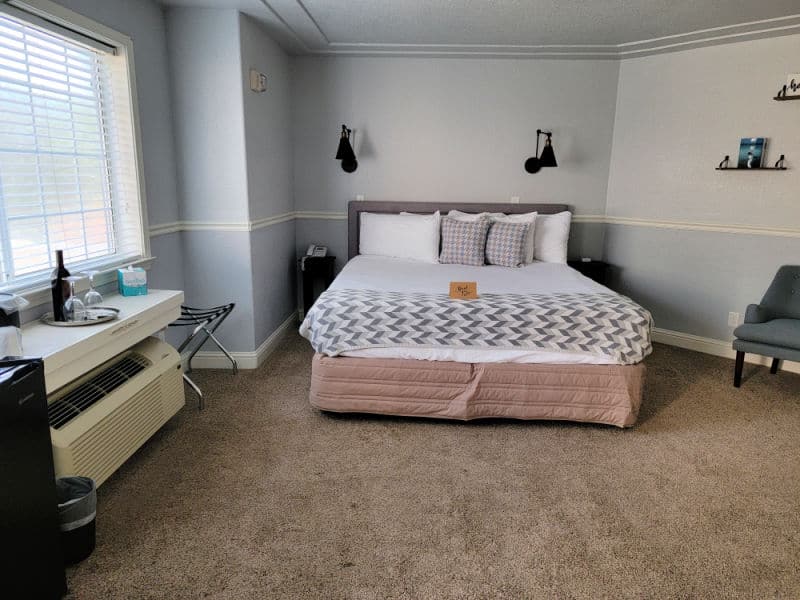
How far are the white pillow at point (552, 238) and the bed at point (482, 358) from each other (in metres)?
1.44

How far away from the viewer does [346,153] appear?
4.50 metres

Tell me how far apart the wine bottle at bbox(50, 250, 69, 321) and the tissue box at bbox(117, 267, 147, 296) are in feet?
1.24

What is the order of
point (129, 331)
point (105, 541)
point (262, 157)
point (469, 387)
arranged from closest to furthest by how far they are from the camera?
point (105, 541) → point (129, 331) → point (469, 387) → point (262, 157)

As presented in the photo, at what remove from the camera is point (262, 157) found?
387cm

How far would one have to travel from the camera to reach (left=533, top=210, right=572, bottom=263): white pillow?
4328 mm

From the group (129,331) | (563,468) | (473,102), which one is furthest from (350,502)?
(473,102)

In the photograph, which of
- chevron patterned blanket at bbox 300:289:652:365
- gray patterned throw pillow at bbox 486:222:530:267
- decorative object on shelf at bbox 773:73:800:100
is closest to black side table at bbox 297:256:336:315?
gray patterned throw pillow at bbox 486:222:530:267

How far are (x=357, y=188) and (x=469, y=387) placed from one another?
2485 millimetres

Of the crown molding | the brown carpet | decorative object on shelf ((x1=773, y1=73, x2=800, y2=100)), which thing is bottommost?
the brown carpet

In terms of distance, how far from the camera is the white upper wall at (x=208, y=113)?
3.32 metres

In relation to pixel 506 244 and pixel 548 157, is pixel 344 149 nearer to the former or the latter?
pixel 506 244

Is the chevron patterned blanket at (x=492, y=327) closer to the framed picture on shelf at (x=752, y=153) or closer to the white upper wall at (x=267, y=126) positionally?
the white upper wall at (x=267, y=126)

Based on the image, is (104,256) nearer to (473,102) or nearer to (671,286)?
(473,102)

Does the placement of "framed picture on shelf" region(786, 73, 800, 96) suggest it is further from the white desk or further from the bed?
the white desk
